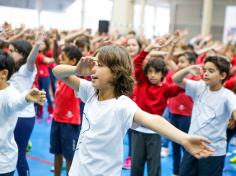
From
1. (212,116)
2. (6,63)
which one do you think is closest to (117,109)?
(6,63)

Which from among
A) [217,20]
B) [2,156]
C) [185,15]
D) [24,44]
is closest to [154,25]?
[185,15]

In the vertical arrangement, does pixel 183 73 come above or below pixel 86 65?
below

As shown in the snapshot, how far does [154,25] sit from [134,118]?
45.6ft

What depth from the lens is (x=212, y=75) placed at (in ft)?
9.28

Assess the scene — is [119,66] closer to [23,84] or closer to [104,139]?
[104,139]

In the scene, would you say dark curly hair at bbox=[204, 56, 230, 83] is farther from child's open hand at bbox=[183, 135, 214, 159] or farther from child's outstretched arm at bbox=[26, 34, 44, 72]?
child's open hand at bbox=[183, 135, 214, 159]

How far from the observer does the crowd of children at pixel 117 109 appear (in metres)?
1.73

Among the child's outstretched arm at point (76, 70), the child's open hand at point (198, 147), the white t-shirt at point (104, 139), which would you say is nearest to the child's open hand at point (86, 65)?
the child's outstretched arm at point (76, 70)

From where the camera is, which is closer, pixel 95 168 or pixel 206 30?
pixel 95 168

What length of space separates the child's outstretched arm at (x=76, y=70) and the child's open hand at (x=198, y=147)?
2.14ft

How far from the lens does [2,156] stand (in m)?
2.14

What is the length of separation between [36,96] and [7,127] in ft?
1.39

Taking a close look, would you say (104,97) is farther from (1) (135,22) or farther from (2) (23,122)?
(1) (135,22)

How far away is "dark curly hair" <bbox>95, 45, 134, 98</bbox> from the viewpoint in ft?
5.73
